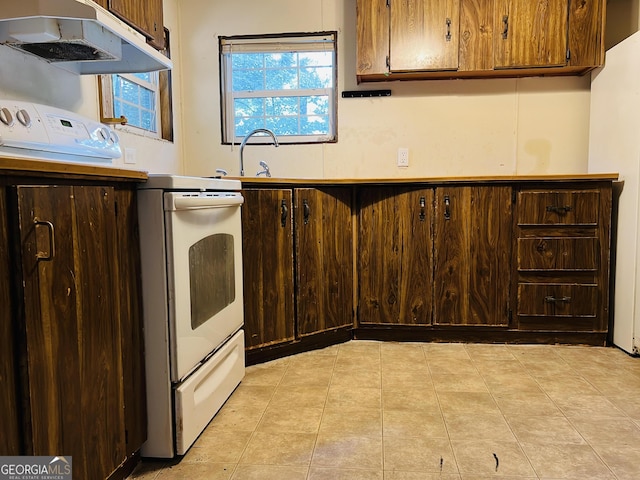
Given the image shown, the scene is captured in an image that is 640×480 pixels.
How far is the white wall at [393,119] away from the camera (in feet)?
9.79

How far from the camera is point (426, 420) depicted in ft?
5.66

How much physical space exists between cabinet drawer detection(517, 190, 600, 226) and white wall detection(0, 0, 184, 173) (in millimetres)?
2085

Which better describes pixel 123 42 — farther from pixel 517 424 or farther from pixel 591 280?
pixel 591 280

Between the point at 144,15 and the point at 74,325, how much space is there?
1675mm

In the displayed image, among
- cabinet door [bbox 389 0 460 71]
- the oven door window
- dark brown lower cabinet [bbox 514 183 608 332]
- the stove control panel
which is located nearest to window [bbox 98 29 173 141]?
the stove control panel

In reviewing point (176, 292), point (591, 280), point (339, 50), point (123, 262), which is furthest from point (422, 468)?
point (339, 50)

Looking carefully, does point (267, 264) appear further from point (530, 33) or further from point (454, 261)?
point (530, 33)

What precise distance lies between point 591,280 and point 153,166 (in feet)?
8.36

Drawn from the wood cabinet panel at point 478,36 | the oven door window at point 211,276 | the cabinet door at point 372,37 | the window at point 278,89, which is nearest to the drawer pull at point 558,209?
the wood cabinet panel at point 478,36

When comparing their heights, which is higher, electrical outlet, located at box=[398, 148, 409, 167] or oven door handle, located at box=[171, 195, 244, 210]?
electrical outlet, located at box=[398, 148, 409, 167]

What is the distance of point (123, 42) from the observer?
5.70 feet

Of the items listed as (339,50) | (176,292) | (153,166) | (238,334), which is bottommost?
(238,334)

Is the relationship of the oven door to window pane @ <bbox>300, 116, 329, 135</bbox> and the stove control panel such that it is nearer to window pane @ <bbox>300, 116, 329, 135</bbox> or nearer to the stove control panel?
the stove control panel

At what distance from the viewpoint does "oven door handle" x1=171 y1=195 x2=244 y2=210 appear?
4.59 feet
